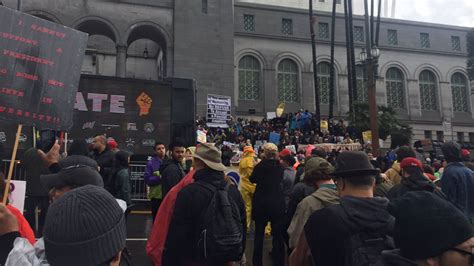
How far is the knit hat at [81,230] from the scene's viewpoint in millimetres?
1474

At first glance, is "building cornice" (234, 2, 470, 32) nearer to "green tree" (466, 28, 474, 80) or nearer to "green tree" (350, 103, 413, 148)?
"green tree" (466, 28, 474, 80)

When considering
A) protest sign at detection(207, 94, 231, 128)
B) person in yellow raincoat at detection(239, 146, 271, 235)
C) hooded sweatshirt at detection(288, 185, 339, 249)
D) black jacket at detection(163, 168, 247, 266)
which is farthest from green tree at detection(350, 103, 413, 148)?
black jacket at detection(163, 168, 247, 266)

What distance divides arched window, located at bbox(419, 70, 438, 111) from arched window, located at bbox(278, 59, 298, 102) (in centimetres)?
1390

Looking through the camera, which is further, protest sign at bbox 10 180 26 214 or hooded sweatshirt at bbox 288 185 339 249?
protest sign at bbox 10 180 26 214

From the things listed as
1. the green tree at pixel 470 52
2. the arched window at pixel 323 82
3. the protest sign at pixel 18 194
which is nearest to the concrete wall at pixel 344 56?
the arched window at pixel 323 82

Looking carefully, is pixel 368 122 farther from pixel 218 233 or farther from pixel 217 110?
pixel 218 233

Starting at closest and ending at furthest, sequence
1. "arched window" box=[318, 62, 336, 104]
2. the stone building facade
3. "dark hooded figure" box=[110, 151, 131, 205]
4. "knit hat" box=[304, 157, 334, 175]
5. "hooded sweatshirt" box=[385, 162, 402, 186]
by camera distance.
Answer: "knit hat" box=[304, 157, 334, 175] < "hooded sweatshirt" box=[385, 162, 402, 186] < "dark hooded figure" box=[110, 151, 131, 205] < the stone building facade < "arched window" box=[318, 62, 336, 104]

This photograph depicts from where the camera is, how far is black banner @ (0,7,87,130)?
5289 millimetres

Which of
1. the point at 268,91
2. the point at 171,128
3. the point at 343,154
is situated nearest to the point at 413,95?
the point at 268,91

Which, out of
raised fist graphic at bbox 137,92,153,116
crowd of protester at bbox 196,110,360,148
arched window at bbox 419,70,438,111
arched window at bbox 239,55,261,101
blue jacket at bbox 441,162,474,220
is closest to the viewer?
blue jacket at bbox 441,162,474,220

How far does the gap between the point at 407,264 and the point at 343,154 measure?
1009mm

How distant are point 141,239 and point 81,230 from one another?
20.6ft

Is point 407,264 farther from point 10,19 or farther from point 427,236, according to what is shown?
point 10,19

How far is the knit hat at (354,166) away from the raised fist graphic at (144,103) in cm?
966
